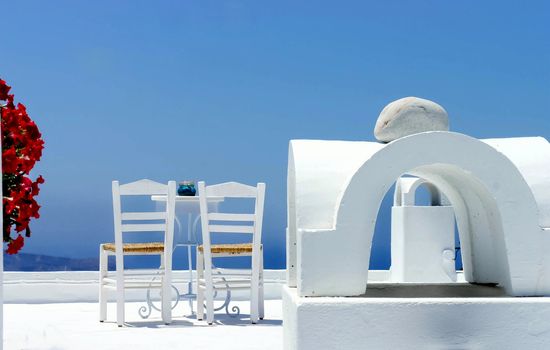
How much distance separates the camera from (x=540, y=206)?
4.43 metres

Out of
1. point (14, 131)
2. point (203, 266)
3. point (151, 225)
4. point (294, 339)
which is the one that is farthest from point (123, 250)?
point (294, 339)

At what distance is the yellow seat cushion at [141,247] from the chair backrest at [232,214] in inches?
17.3

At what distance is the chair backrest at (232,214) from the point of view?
7430 millimetres

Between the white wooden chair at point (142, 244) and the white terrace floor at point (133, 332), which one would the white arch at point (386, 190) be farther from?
the white wooden chair at point (142, 244)

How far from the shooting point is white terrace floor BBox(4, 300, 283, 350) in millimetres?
6465

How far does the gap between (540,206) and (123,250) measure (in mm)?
4126

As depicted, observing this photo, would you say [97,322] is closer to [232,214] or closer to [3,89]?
[232,214]

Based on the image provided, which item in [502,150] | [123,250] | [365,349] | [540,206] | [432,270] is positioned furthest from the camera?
[432,270]

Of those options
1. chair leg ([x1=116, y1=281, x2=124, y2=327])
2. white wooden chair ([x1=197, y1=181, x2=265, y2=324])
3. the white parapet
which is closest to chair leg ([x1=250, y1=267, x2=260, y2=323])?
white wooden chair ([x1=197, y1=181, x2=265, y2=324])

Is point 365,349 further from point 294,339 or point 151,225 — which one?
point 151,225

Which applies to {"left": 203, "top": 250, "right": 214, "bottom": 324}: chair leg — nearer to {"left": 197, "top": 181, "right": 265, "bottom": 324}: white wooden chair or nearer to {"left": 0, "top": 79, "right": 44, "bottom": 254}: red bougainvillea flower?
{"left": 197, "top": 181, "right": 265, "bottom": 324}: white wooden chair

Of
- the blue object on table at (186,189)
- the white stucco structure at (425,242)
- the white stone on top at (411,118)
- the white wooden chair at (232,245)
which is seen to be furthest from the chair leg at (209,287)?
the white stone on top at (411,118)

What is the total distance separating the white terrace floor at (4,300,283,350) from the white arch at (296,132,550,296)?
2.15 metres

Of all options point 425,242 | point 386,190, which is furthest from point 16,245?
point 425,242
